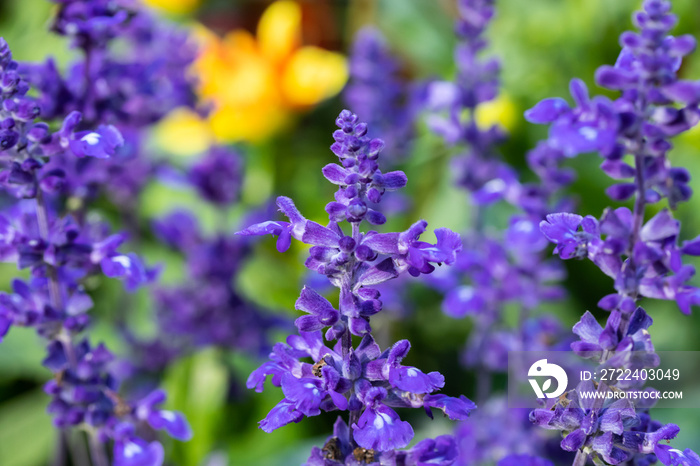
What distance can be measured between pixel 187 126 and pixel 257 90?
0.38 meters

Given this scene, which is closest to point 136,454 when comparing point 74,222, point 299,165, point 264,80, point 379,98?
point 74,222

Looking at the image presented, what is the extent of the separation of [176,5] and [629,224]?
3577mm

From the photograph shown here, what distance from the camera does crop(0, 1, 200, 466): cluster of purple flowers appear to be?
3.76ft

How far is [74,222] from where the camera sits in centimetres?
140

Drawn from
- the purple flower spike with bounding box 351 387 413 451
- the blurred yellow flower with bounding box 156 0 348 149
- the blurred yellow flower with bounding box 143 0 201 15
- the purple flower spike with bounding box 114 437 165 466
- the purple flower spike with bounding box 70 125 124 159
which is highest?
the blurred yellow flower with bounding box 143 0 201 15

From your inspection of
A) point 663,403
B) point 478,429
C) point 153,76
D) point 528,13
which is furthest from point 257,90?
point 663,403

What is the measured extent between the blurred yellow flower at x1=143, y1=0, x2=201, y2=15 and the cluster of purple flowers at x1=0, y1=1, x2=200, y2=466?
2.42 meters

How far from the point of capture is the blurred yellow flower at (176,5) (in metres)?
3.98

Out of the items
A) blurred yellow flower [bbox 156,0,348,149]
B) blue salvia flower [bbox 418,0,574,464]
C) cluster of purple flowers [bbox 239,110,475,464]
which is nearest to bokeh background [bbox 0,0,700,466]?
blurred yellow flower [bbox 156,0,348,149]

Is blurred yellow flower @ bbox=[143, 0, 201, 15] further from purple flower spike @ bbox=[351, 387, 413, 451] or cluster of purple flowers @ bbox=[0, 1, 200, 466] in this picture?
purple flower spike @ bbox=[351, 387, 413, 451]

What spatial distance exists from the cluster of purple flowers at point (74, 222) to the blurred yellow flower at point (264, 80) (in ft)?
5.43

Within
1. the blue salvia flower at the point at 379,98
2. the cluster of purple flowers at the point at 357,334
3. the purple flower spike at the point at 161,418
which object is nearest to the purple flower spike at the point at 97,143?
the cluster of purple flowers at the point at 357,334

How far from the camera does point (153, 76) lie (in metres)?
1.90

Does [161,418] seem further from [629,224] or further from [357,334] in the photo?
[629,224]
